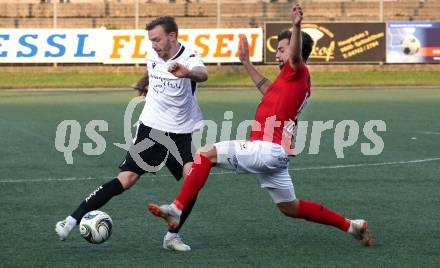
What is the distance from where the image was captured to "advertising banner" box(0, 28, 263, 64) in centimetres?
3688

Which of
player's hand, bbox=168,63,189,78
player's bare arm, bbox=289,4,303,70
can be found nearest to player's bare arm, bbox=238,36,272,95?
player's bare arm, bbox=289,4,303,70

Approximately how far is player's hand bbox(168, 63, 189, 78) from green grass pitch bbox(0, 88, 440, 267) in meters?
1.40

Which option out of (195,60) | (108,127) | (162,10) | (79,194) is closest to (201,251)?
(195,60)

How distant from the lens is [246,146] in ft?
28.1

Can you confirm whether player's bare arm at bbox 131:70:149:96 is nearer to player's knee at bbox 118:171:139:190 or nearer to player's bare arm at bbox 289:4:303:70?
player's knee at bbox 118:171:139:190

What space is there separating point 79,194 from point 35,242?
9.87 feet

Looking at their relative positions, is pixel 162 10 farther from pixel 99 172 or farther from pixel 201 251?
pixel 201 251

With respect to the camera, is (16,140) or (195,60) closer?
(195,60)

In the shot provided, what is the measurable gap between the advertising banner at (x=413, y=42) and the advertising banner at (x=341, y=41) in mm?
337

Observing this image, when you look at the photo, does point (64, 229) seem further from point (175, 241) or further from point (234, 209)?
point (234, 209)

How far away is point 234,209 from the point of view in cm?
1120

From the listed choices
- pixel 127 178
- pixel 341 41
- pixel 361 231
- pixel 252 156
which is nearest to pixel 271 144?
pixel 252 156

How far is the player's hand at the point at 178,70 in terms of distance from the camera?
8344 mm

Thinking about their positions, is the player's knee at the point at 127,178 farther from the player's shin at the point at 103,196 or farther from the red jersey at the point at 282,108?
the red jersey at the point at 282,108
